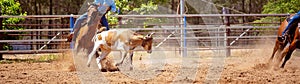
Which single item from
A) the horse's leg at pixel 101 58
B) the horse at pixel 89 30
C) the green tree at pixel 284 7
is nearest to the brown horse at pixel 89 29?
the horse at pixel 89 30

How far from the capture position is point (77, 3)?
30828 mm

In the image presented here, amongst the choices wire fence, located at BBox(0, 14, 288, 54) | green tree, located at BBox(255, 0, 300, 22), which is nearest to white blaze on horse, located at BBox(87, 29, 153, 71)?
wire fence, located at BBox(0, 14, 288, 54)

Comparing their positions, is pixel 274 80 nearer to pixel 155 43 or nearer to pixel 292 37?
pixel 292 37

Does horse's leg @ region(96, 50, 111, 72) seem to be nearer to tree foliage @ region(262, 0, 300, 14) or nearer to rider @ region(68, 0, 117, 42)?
rider @ region(68, 0, 117, 42)

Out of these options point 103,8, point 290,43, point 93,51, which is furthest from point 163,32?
point 93,51

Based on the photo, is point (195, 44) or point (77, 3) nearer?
point (195, 44)

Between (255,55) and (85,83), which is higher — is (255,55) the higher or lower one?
the lower one

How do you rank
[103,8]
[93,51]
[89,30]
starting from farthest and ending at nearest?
[103,8] < [89,30] < [93,51]

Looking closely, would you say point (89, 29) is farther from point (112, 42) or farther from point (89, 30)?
point (112, 42)

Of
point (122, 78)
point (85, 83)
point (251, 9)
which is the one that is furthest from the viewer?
point (251, 9)

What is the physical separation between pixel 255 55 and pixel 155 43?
3.06 metres

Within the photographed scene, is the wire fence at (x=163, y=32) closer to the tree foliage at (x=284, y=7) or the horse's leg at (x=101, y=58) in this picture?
the horse's leg at (x=101, y=58)

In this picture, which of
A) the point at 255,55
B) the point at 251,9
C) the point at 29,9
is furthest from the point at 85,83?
the point at 251,9

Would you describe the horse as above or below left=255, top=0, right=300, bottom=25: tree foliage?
above
